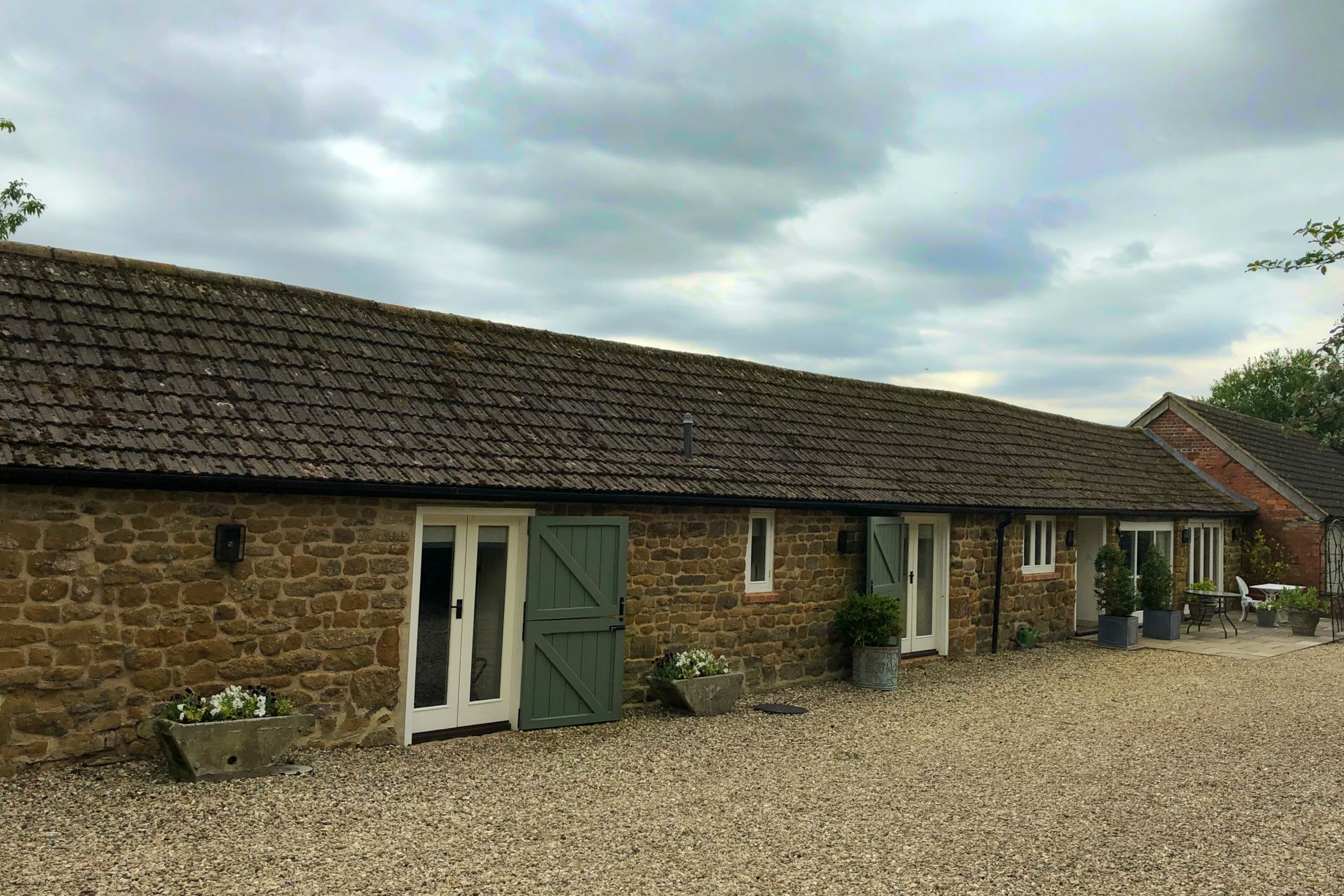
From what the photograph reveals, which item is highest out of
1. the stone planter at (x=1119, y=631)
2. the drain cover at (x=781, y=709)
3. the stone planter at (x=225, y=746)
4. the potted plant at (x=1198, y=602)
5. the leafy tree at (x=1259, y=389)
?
the leafy tree at (x=1259, y=389)

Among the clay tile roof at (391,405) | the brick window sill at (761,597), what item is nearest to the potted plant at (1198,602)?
the clay tile roof at (391,405)

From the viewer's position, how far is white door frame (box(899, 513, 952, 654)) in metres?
14.1

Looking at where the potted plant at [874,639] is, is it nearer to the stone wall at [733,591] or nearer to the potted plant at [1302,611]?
the stone wall at [733,591]

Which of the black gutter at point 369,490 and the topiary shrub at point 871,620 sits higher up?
the black gutter at point 369,490

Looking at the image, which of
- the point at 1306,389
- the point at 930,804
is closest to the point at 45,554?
the point at 930,804

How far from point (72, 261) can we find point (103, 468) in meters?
3.07

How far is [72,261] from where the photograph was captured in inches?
352

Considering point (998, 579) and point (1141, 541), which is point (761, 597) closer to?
point (998, 579)

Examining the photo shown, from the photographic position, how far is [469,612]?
9273 mm

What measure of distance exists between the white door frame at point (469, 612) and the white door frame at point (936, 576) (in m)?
6.61

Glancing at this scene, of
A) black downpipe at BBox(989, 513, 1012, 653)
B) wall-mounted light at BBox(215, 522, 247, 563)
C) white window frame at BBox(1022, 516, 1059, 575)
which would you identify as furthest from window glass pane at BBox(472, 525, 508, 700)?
white window frame at BBox(1022, 516, 1059, 575)

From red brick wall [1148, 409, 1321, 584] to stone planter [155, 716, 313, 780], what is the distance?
21.7 meters

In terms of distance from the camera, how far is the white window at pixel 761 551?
11680mm

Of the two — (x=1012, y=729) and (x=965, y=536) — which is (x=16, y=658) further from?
(x=965, y=536)
